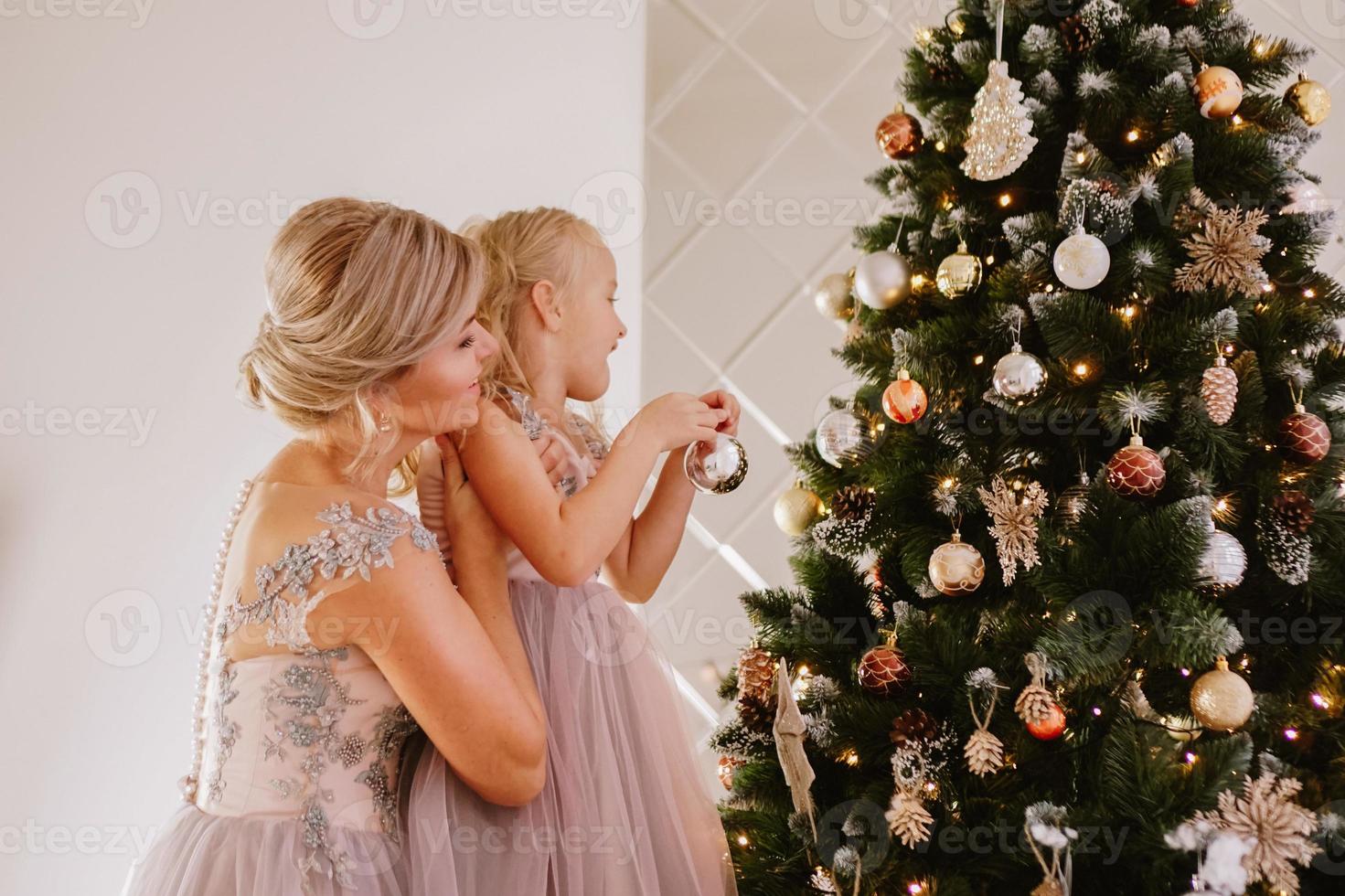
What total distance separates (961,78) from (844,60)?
101 cm

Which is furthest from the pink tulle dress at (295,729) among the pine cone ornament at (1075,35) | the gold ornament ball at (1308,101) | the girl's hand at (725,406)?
the gold ornament ball at (1308,101)

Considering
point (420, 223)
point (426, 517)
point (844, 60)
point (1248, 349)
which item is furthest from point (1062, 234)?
point (844, 60)

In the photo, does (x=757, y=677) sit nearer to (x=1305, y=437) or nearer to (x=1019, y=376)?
(x=1019, y=376)

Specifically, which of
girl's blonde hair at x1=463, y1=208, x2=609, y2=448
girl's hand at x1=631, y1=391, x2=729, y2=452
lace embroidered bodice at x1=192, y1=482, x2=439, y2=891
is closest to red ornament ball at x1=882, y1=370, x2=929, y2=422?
girl's hand at x1=631, y1=391, x2=729, y2=452

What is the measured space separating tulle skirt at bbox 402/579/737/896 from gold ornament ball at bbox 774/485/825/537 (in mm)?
262

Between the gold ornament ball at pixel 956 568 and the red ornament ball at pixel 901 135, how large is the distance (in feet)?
1.96

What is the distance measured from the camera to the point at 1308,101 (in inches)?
51.7

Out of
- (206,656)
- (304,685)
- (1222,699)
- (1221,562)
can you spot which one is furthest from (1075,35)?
(206,656)

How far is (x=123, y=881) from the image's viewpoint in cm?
196

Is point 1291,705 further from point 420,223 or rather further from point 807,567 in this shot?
point 420,223

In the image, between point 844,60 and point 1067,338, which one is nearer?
point 1067,338

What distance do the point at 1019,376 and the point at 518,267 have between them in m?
0.66

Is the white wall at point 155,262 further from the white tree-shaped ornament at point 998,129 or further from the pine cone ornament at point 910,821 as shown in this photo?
the pine cone ornament at point 910,821

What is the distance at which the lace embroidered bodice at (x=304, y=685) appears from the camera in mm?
1099
